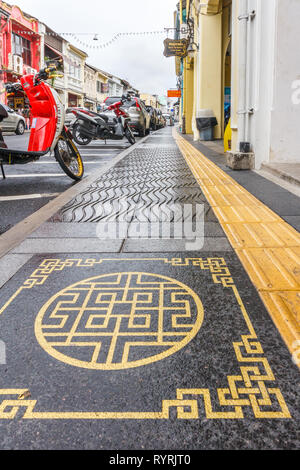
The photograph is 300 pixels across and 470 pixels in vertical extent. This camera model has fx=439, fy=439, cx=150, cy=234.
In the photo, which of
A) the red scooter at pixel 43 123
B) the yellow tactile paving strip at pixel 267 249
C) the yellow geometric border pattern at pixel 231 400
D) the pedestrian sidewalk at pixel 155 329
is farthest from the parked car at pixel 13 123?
the yellow geometric border pattern at pixel 231 400

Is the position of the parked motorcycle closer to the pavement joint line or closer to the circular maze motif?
the pavement joint line

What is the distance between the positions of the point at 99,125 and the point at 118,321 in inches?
456

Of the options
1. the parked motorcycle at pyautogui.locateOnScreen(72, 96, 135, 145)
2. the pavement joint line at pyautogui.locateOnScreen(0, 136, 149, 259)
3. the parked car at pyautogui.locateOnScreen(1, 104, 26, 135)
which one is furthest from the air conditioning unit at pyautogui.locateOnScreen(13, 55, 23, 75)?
the pavement joint line at pyautogui.locateOnScreen(0, 136, 149, 259)

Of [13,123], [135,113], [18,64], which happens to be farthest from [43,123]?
[18,64]

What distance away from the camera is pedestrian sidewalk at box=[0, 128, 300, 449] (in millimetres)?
1323

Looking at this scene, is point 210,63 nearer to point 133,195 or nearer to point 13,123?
point 13,123

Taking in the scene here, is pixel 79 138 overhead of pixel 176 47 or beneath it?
beneath

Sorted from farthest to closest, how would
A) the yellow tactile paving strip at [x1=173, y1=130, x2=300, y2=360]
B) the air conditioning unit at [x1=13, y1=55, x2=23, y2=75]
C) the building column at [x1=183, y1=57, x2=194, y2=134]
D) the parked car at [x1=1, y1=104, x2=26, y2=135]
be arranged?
1. the air conditioning unit at [x1=13, y1=55, x2=23, y2=75]
2. the building column at [x1=183, y1=57, x2=194, y2=134]
3. the parked car at [x1=1, y1=104, x2=26, y2=135]
4. the yellow tactile paving strip at [x1=173, y1=130, x2=300, y2=360]

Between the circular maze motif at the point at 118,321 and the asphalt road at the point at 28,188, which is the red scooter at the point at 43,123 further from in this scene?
the circular maze motif at the point at 118,321

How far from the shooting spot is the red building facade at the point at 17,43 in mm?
32125

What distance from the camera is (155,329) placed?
189cm

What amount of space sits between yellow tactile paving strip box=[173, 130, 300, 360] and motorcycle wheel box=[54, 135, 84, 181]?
2032mm

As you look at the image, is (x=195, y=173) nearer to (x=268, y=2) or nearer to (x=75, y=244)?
(x=268, y=2)
